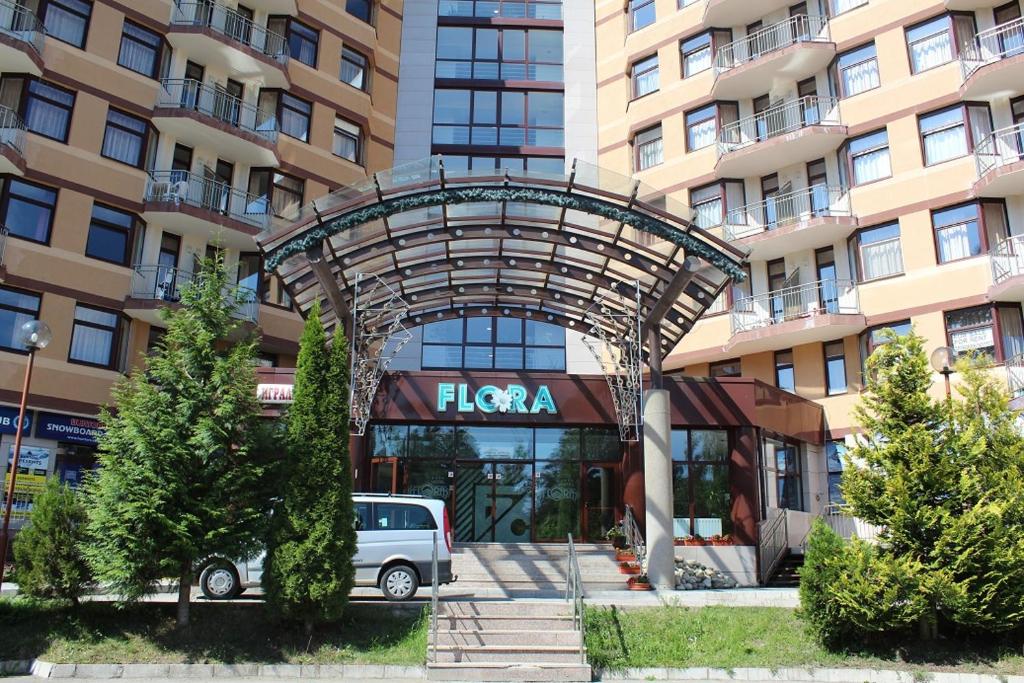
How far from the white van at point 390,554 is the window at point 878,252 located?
47.1ft

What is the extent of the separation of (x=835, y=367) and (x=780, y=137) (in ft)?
22.2

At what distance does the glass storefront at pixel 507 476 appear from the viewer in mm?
21578

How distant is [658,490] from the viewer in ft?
58.6

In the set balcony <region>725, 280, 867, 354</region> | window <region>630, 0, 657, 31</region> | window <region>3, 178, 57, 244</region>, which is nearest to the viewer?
window <region>3, 178, 57, 244</region>

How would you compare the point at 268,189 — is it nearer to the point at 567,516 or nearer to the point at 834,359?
the point at 567,516

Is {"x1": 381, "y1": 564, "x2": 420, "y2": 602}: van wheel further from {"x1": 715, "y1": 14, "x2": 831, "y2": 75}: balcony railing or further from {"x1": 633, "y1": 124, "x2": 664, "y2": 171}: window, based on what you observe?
{"x1": 715, "y1": 14, "x2": 831, "y2": 75}: balcony railing

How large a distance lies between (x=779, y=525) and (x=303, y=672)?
13.8 meters

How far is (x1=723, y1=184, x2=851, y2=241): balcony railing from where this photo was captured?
24.3 metres

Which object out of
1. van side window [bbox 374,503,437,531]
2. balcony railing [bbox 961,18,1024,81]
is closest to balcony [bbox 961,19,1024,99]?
balcony railing [bbox 961,18,1024,81]

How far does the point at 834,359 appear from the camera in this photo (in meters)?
24.0

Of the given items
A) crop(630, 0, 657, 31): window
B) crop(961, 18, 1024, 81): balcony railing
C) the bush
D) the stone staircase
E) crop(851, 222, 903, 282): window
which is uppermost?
crop(630, 0, 657, 31): window

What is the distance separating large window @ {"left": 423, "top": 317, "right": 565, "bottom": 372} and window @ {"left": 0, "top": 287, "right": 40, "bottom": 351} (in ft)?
36.5

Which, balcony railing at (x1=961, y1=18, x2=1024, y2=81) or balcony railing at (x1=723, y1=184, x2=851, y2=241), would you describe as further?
balcony railing at (x1=723, y1=184, x2=851, y2=241)

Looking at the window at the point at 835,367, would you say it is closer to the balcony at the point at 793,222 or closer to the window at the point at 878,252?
the window at the point at 878,252
